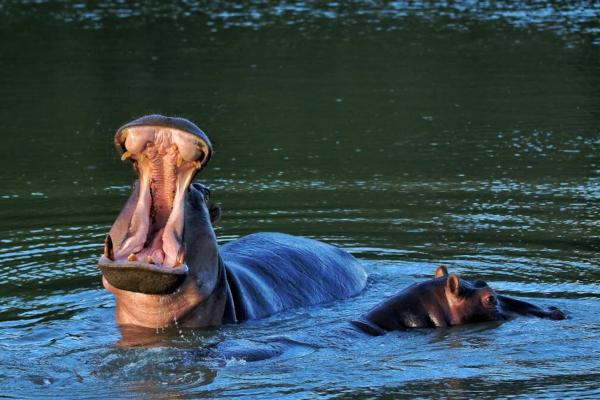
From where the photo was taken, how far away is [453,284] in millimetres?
7605

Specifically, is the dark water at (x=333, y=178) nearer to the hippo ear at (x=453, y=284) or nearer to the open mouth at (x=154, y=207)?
the hippo ear at (x=453, y=284)

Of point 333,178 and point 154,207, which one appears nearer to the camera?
point 154,207

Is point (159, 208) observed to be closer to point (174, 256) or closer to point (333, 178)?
point (174, 256)

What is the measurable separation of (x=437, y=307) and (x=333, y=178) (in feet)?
15.8

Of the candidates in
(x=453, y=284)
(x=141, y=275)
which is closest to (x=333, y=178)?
(x=453, y=284)

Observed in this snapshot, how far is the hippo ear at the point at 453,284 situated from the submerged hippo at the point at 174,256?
1.11 metres

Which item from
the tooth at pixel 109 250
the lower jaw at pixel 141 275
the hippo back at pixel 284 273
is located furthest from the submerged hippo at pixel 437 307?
the tooth at pixel 109 250

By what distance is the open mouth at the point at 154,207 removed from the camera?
22.4 ft

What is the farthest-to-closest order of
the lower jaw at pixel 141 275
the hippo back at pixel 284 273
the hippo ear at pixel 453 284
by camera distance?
the hippo back at pixel 284 273
the hippo ear at pixel 453 284
the lower jaw at pixel 141 275

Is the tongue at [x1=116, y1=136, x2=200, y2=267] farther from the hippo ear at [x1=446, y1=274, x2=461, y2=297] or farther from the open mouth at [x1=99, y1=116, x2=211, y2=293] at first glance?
the hippo ear at [x1=446, y1=274, x2=461, y2=297]

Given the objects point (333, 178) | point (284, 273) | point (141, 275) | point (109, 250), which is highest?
point (109, 250)

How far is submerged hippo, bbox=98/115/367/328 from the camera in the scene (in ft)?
22.5

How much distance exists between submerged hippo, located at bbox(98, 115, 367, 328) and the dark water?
17cm

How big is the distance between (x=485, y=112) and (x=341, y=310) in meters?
8.08
